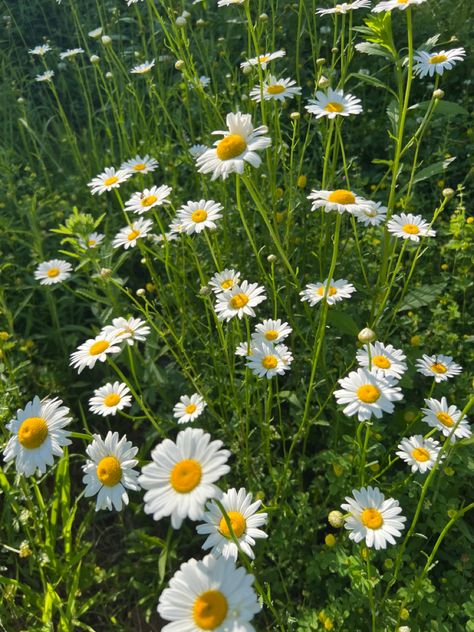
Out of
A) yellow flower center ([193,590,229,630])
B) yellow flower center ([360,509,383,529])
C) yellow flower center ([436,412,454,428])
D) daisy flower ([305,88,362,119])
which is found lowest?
yellow flower center ([360,509,383,529])

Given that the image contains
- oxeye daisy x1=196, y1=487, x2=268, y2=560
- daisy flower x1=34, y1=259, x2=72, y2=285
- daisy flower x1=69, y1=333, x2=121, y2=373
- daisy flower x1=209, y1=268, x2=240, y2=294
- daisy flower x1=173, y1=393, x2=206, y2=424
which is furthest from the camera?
daisy flower x1=34, y1=259, x2=72, y2=285

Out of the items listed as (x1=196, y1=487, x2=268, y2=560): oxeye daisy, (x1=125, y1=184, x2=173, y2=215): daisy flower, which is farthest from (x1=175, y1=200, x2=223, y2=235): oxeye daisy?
(x1=196, y1=487, x2=268, y2=560): oxeye daisy

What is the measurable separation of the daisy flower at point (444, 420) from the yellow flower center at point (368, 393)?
0.21 metres

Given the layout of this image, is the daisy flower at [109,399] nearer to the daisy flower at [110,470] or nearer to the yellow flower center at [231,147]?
the daisy flower at [110,470]

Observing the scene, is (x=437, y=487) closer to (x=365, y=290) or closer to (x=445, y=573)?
(x=445, y=573)

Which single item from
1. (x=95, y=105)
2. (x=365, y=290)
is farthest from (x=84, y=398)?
(x=95, y=105)

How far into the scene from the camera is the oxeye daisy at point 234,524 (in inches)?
52.4

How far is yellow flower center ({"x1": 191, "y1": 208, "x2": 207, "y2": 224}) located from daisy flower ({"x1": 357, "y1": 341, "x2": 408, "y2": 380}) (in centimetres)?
78

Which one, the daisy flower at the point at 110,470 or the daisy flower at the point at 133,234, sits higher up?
the daisy flower at the point at 133,234

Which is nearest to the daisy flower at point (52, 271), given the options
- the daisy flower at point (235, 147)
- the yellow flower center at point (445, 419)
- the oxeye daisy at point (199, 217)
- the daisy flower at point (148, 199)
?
the daisy flower at point (148, 199)

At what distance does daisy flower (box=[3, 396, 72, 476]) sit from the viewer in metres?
1.47

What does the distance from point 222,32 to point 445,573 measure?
4.08 m

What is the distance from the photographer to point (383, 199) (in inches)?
118

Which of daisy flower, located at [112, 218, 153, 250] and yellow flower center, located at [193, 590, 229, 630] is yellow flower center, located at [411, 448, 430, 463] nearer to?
yellow flower center, located at [193, 590, 229, 630]
